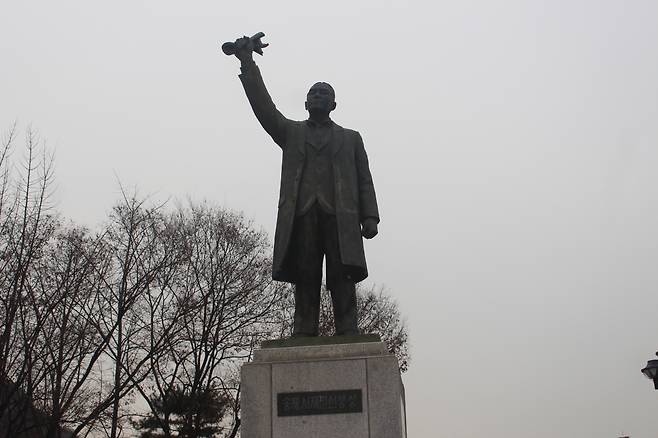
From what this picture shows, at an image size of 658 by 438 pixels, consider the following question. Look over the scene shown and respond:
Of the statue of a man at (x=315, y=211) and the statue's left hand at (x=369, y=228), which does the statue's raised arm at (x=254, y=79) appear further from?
the statue's left hand at (x=369, y=228)

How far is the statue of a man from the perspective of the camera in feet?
24.5

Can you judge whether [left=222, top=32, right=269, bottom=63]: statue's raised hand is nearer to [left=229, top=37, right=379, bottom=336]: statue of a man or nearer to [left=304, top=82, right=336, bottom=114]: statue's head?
[left=229, top=37, right=379, bottom=336]: statue of a man

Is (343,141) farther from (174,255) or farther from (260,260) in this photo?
(260,260)

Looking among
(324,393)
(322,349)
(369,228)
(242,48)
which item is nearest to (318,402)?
(324,393)

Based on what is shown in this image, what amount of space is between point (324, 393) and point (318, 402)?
101 mm

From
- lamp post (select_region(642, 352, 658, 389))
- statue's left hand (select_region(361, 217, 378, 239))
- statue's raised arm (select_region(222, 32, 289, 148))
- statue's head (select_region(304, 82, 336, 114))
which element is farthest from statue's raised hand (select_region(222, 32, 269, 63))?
lamp post (select_region(642, 352, 658, 389))

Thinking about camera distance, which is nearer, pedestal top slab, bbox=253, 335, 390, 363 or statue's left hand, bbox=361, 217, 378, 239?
pedestal top slab, bbox=253, 335, 390, 363

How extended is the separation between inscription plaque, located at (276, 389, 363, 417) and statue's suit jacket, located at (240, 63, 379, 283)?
139cm

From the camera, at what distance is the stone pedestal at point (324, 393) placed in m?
6.47

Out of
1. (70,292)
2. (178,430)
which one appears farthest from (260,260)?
(70,292)

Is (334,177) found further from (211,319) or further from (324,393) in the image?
(211,319)

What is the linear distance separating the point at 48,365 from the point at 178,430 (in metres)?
9.76

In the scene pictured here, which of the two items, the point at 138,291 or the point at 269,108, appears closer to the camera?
the point at 269,108

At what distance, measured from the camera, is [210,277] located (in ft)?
76.1
